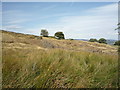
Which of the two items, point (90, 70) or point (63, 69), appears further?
point (90, 70)

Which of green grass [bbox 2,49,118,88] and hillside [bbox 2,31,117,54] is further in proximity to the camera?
hillside [bbox 2,31,117,54]

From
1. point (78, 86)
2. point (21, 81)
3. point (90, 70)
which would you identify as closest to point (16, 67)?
point (21, 81)

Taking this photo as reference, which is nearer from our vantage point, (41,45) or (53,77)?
(53,77)

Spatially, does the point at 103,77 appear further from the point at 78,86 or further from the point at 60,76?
the point at 60,76

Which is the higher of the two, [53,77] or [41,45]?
[41,45]

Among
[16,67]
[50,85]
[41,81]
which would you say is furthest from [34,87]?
[16,67]

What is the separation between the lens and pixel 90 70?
9.96ft

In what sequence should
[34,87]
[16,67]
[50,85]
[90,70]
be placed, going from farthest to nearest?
[90,70] → [16,67] → [50,85] → [34,87]

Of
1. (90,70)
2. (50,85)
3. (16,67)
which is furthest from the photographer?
(90,70)

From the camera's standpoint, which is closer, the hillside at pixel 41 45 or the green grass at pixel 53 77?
the green grass at pixel 53 77

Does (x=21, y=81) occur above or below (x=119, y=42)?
below

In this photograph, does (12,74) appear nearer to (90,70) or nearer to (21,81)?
(21,81)

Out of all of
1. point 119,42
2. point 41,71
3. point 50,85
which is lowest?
point 50,85

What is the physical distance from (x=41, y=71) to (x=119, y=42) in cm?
425
